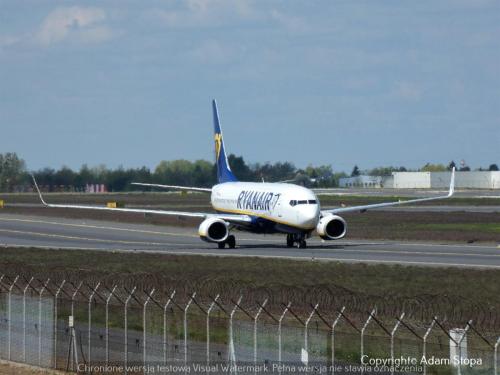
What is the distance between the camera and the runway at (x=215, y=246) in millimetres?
57281

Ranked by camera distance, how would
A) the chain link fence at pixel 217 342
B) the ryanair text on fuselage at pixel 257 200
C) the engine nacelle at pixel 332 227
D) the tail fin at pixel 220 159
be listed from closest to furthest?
the chain link fence at pixel 217 342 < the engine nacelle at pixel 332 227 < the ryanair text on fuselage at pixel 257 200 < the tail fin at pixel 220 159

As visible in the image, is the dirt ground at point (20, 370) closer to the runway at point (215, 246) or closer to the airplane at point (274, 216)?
→ the runway at point (215, 246)

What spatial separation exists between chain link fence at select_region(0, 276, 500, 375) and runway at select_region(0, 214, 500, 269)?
83.7ft

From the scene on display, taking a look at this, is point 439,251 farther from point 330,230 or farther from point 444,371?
point 444,371

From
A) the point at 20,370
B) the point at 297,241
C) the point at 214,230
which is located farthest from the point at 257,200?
the point at 20,370

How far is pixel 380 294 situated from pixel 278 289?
350 cm

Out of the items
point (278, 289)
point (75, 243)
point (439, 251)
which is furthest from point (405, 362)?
point (75, 243)

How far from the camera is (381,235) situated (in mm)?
78812

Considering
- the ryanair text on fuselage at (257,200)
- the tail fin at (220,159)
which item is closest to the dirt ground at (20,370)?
the ryanair text on fuselage at (257,200)

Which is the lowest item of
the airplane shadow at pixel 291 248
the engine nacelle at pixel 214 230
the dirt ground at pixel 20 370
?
the dirt ground at pixel 20 370

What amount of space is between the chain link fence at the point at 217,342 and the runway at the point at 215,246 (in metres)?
25.5

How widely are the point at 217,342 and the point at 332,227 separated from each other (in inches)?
1628

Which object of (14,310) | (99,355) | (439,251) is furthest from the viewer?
(439,251)

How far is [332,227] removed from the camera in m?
64.6
